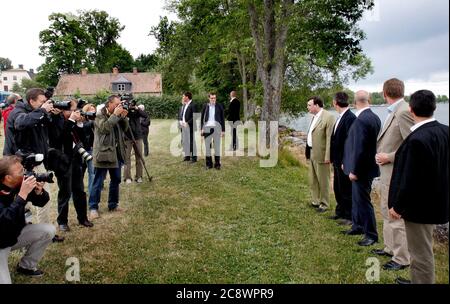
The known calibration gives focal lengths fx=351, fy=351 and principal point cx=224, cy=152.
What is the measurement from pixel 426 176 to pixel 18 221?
397 cm

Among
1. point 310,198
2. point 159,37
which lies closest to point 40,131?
point 310,198

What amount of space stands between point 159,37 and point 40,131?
912 inches

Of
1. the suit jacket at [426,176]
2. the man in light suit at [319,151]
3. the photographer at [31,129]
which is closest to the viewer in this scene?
the suit jacket at [426,176]

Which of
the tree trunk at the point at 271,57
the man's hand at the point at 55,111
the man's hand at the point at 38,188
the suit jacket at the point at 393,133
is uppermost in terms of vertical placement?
the tree trunk at the point at 271,57

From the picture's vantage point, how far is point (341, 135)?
596 centimetres

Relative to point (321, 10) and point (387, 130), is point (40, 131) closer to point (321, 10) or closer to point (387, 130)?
point (387, 130)

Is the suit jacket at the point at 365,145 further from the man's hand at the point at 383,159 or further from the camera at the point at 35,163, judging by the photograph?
the camera at the point at 35,163

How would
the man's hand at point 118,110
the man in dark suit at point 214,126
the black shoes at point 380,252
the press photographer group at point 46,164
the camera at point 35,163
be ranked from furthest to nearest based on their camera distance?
the man in dark suit at point 214,126 < the man's hand at point 118,110 < the black shoes at point 380,252 < the camera at point 35,163 < the press photographer group at point 46,164

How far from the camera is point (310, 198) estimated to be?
7.63 meters

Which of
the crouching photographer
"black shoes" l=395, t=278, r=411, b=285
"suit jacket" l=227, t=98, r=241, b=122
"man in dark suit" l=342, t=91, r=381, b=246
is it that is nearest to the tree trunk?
"suit jacket" l=227, t=98, r=241, b=122

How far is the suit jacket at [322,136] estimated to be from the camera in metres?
6.46

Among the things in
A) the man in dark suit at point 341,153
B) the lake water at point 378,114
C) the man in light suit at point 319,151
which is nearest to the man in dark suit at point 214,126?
the man in light suit at point 319,151

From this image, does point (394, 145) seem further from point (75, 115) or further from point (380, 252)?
point (75, 115)

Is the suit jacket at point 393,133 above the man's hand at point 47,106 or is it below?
below
